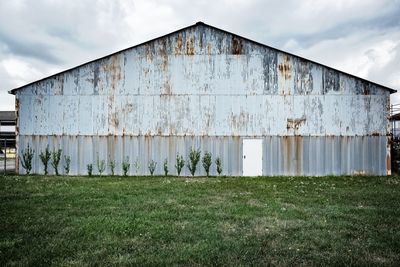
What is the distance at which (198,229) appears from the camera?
25.7 feet

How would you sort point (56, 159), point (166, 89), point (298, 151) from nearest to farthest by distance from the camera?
1. point (298, 151)
2. point (56, 159)
3. point (166, 89)

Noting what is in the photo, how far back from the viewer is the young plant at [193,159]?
70.9 feet

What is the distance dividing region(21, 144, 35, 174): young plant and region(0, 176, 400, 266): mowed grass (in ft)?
32.2

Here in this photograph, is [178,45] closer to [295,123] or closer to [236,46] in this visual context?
[236,46]

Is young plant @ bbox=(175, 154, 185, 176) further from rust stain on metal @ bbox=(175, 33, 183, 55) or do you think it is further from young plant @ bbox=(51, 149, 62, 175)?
young plant @ bbox=(51, 149, 62, 175)

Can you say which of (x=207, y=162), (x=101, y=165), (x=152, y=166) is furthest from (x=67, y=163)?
(x=207, y=162)

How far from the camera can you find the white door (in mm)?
21859

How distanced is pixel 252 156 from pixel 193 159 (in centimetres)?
355

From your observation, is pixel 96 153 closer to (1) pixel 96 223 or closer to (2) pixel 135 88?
(2) pixel 135 88

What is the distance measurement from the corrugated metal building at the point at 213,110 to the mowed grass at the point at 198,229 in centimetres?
914

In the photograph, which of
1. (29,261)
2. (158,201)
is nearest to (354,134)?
(158,201)

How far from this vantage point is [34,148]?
22453 millimetres

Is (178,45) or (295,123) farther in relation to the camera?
(178,45)

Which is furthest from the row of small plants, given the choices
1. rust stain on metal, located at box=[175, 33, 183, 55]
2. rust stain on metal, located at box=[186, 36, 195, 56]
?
rust stain on metal, located at box=[175, 33, 183, 55]
